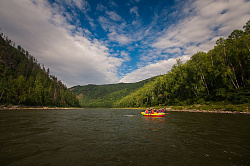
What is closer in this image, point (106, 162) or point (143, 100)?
point (106, 162)

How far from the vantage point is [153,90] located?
93812mm

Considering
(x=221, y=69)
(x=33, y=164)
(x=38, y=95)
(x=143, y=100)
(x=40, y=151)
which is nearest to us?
(x=33, y=164)

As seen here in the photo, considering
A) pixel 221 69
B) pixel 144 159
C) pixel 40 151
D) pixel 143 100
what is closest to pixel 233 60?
pixel 221 69

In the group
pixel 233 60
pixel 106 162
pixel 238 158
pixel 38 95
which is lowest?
pixel 238 158

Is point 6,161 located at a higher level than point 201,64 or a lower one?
lower

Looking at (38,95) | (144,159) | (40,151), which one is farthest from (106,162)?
(38,95)

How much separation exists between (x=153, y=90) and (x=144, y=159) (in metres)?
90.5

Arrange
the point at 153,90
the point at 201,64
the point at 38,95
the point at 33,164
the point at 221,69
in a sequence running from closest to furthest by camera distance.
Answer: the point at 33,164 < the point at 221,69 < the point at 201,64 < the point at 38,95 < the point at 153,90

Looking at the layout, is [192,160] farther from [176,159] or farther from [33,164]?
[33,164]

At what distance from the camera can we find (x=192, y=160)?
6.06 meters

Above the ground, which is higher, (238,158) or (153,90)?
(153,90)

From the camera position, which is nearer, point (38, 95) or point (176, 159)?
point (176, 159)

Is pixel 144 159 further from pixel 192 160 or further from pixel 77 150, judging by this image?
pixel 77 150

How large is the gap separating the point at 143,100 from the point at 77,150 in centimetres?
10226
